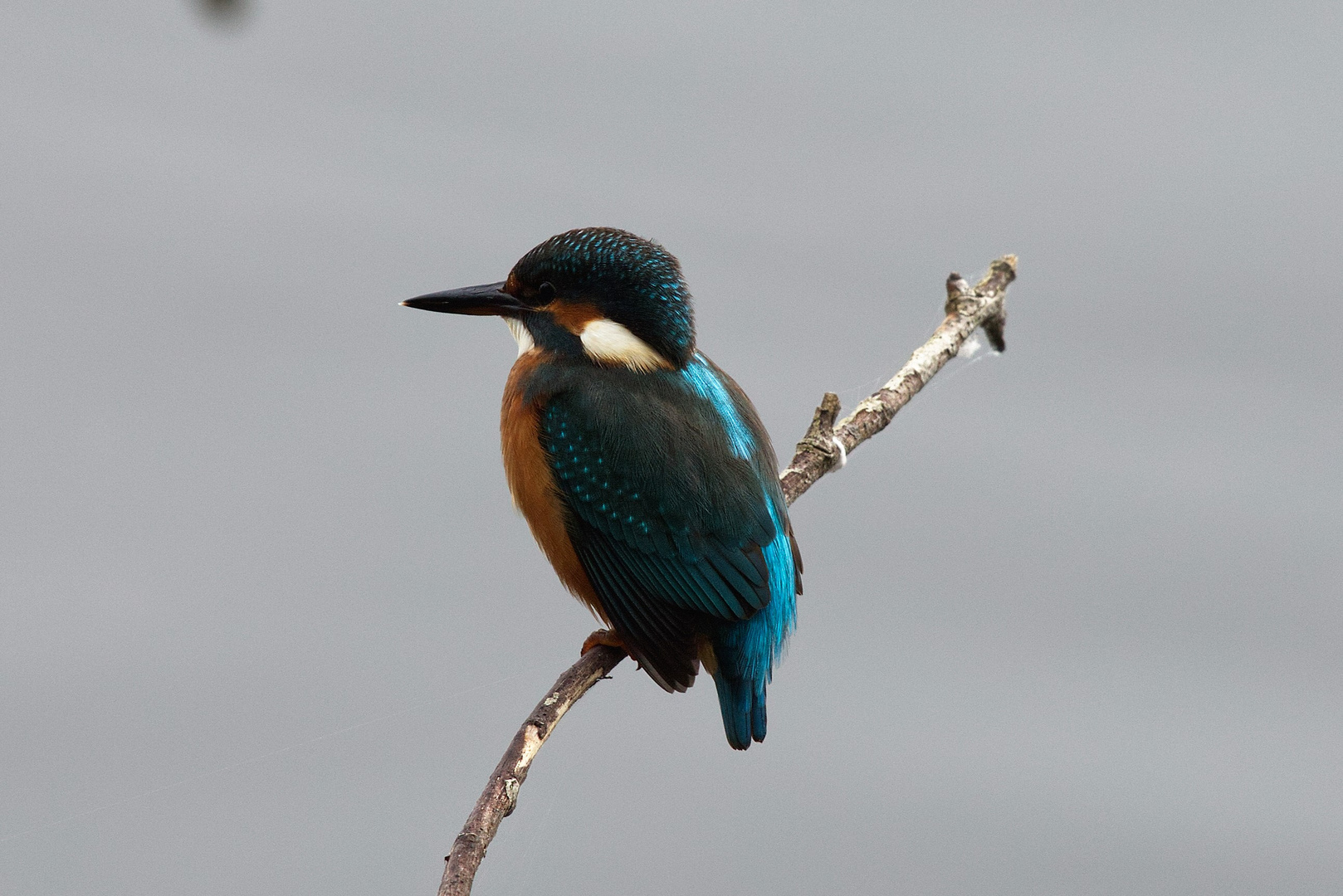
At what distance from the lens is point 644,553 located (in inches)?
85.7

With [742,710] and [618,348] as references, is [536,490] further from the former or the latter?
[742,710]

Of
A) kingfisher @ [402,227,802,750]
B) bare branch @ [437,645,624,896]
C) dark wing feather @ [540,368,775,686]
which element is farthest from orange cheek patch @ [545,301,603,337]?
bare branch @ [437,645,624,896]

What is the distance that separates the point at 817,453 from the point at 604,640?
568 mm

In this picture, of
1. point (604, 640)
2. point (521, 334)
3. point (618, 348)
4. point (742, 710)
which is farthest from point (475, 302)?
point (742, 710)

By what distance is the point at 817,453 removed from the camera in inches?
99.3

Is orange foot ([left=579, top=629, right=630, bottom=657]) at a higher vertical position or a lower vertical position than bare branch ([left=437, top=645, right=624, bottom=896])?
higher

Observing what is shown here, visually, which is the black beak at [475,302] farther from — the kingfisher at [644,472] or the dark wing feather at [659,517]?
the dark wing feather at [659,517]

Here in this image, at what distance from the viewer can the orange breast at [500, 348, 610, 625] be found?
89.0 inches

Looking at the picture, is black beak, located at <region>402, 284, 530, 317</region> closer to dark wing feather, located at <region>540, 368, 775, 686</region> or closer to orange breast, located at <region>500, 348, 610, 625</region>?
orange breast, located at <region>500, 348, 610, 625</region>

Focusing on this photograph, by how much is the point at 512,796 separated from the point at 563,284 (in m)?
0.99

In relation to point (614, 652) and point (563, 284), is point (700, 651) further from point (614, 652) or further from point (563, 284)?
point (563, 284)

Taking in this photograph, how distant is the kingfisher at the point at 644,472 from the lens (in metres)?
2.17

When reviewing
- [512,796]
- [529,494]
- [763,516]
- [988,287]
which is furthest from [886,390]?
[512,796]

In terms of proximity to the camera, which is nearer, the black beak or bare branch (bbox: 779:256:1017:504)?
the black beak
